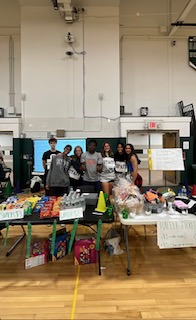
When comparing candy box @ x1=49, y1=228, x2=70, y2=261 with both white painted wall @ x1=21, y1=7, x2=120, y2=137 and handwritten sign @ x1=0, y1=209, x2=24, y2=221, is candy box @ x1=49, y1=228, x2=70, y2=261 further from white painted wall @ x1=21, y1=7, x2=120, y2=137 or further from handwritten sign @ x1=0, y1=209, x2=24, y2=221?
white painted wall @ x1=21, y1=7, x2=120, y2=137

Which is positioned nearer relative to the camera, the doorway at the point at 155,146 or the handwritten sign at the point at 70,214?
the handwritten sign at the point at 70,214

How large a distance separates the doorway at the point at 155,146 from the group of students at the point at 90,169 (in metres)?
2.60

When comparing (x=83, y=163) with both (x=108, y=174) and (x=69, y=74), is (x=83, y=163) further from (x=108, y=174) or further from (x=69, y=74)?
(x=69, y=74)

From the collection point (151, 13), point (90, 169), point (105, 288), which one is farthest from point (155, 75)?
point (105, 288)

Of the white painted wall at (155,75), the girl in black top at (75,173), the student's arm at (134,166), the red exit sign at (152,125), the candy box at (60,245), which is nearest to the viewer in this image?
the candy box at (60,245)

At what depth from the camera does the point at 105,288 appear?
2193 millimetres

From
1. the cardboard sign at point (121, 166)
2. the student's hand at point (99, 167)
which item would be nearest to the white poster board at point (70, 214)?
the student's hand at point (99, 167)

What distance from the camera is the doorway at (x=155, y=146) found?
7130mm

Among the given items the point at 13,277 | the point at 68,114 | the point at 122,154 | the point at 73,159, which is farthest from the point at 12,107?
the point at 13,277

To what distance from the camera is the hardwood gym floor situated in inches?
73.7

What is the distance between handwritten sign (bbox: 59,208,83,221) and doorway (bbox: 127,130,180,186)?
437cm

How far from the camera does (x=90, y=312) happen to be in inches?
73.7

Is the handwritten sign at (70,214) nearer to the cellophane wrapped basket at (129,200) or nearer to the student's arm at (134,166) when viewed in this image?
the cellophane wrapped basket at (129,200)

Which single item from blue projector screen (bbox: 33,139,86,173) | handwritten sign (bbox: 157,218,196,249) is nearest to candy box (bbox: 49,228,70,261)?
handwritten sign (bbox: 157,218,196,249)
